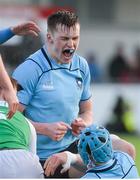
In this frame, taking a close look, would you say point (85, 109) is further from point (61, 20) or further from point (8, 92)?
point (8, 92)

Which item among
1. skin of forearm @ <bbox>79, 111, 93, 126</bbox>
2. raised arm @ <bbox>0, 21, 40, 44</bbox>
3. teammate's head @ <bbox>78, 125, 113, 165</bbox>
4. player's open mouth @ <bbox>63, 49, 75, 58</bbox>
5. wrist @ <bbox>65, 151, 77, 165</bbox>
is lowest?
skin of forearm @ <bbox>79, 111, 93, 126</bbox>

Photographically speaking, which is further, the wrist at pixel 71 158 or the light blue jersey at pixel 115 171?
the wrist at pixel 71 158

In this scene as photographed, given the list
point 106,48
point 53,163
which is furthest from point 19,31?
point 106,48

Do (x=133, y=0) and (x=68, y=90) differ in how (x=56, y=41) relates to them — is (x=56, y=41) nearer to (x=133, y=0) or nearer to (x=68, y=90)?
(x=68, y=90)

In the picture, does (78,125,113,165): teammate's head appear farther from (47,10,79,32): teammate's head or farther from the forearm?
the forearm

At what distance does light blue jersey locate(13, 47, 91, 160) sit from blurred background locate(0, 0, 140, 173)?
5540 mm

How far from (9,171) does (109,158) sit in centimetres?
64

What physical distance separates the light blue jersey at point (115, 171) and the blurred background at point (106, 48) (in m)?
6.70

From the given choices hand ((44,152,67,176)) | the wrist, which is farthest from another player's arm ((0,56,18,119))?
the wrist

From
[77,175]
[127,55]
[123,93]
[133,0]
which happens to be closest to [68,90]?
[77,175]

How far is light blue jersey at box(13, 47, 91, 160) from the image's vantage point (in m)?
6.24

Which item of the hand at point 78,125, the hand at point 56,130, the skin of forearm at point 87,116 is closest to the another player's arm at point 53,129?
the hand at point 56,130

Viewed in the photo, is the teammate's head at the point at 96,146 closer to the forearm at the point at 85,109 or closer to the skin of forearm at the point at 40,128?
the skin of forearm at the point at 40,128

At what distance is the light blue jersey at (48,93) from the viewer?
624 centimetres
